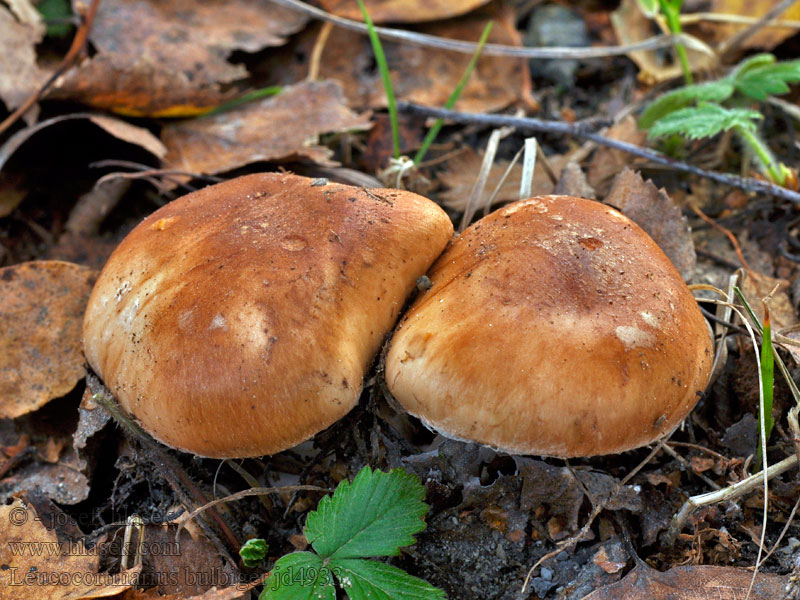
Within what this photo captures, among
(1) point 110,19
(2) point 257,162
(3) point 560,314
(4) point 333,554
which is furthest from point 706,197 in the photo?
(1) point 110,19

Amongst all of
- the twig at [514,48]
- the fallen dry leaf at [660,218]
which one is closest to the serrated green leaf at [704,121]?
the fallen dry leaf at [660,218]

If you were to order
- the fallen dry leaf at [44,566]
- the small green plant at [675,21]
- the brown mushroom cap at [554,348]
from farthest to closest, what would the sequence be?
the small green plant at [675,21] → the fallen dry leaf at [44,566] → the brown mushroom cap at [554,348]

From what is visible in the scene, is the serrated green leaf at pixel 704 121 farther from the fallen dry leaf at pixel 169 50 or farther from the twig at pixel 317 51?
the fallen dry leaf at pixel 169 50

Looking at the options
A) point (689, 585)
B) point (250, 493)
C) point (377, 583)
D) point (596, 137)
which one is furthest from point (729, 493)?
point (596, 137)

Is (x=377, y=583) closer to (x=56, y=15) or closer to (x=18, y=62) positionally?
(x=18, y=62)

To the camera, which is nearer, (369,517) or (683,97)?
(369,517)
